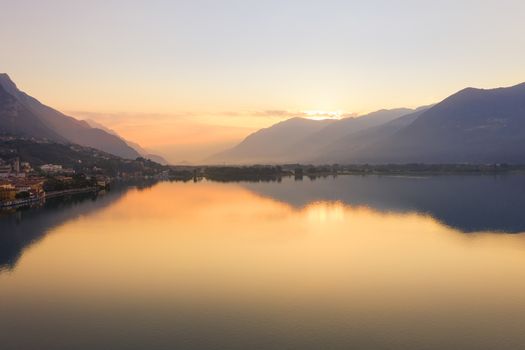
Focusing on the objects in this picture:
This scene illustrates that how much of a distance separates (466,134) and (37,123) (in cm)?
12046

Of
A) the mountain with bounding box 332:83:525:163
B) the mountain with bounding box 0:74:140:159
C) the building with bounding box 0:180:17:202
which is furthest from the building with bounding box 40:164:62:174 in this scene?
the mountain with bounding box 332:83:525:163

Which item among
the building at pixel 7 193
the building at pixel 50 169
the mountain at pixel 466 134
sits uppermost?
the mountain at pixel 466 134

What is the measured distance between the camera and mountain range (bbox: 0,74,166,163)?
113m

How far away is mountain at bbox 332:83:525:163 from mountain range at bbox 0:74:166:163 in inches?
3766

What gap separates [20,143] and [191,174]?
3435 centimetres

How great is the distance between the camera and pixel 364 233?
2569 cm

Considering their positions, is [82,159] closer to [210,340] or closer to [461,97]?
[210,340]

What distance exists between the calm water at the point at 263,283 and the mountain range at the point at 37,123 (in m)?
91.1

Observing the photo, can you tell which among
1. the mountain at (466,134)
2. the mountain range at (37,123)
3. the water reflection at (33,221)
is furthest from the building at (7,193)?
the mountain at (466,134)

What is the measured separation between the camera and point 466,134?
472 ft

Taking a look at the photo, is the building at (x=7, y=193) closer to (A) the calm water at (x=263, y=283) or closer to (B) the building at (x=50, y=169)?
(A) the calm water at (x=263, y=283)

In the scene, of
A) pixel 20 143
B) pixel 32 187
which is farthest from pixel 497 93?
pixel 32 187

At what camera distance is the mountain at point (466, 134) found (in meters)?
129

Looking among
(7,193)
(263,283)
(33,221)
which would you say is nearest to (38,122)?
(7,193)
